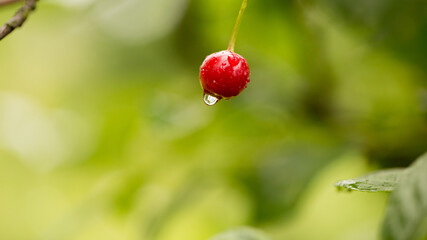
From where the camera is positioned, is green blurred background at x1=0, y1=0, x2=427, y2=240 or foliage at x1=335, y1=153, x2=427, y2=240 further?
green blurred background at x1=0, y1=0, x2=427, y2=240

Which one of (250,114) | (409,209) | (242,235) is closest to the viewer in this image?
(409,209)

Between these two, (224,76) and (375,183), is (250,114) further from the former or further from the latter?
(375,183)

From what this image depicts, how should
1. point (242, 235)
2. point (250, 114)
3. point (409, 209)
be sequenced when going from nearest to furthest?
1. point (409, 209)
2. point (242, 235)
3. point (250, 114)

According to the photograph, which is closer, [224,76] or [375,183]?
[375,183]

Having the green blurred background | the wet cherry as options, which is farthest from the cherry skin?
the green blurred background

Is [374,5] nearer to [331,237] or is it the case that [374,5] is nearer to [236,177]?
[236,177]

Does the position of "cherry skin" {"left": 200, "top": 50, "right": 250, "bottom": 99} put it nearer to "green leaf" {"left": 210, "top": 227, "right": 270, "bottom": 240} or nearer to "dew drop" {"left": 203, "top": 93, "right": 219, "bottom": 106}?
"dew drop" {"left": 203, "top": 93, "right": 219, "bottom": 106}

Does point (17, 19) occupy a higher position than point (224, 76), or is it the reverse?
point (17, 19)

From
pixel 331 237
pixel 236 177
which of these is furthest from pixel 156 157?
pixel 331 237

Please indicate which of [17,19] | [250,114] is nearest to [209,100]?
[17,19]

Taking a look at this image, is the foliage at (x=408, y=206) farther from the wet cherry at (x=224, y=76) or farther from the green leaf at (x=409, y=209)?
the wet cherry at (x=224, y=76)
